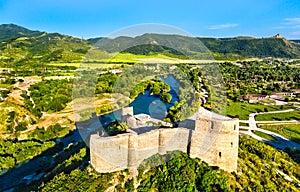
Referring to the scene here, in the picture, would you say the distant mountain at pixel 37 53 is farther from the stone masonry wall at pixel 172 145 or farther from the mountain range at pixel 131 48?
the stone masonry wall at pixel 172 145

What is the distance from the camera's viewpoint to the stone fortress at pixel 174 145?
12664 millimetres

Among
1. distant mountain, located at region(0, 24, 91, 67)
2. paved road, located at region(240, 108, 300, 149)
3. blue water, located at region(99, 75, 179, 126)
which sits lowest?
paved road, located at region(240, 108, 300, 149)

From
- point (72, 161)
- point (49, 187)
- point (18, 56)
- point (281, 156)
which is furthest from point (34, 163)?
point (18, 56)

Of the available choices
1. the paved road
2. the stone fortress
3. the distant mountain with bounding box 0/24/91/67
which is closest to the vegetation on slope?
the stone fortress

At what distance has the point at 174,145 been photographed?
1377 cm

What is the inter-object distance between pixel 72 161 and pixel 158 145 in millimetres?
5812

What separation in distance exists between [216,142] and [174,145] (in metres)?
2.00

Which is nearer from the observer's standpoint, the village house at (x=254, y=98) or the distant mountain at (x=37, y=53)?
the village house at (x=254, y=98)

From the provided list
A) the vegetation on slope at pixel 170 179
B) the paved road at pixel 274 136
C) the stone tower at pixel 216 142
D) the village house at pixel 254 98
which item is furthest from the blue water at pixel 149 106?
the stone tower at pixel 216 142

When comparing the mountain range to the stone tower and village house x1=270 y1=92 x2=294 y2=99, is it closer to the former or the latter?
village house x1=270 y1=92 x2=294 y2=99

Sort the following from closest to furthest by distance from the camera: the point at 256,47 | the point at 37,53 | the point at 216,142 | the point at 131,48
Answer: the point at 216,142, the point at 131,48, the point at 37,53, the point at 256,47

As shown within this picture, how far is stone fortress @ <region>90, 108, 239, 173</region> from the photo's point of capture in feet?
41.5

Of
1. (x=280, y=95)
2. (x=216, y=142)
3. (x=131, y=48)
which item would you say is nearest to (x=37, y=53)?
(x=131, y=48)

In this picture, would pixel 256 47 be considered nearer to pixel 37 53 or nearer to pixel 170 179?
pixel 37 53
